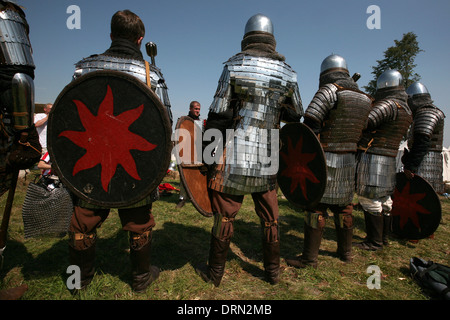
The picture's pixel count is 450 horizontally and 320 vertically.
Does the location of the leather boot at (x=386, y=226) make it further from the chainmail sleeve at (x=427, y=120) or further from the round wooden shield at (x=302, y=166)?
the round wooden shield at (x=302, y=166)

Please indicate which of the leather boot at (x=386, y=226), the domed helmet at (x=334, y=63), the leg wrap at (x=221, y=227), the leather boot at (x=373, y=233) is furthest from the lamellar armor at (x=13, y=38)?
the leather boot at (x=386, y=226)

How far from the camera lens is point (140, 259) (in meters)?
2.00

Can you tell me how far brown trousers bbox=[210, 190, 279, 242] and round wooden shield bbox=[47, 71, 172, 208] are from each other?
718mm

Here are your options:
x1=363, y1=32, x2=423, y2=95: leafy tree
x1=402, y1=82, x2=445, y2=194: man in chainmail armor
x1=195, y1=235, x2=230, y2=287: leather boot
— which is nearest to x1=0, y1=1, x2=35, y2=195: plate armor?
x1=195, y1=235, x2=230, y2=287: leather boot

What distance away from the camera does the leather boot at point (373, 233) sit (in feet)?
10.6

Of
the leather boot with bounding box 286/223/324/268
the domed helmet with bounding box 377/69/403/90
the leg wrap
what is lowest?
the leather boot with bounding box 286/223/324/268

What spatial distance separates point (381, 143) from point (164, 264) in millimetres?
3104

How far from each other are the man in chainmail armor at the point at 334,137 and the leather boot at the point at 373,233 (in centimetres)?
74

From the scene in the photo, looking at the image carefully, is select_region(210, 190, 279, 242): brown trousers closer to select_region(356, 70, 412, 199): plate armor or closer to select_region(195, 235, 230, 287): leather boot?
select_region(195, 235, 230, 287): leather boot

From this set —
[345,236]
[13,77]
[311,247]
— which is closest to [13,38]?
[13,77]

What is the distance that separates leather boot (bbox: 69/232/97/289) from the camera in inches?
73.2

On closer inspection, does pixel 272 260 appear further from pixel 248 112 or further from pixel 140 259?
pixel 248 112
